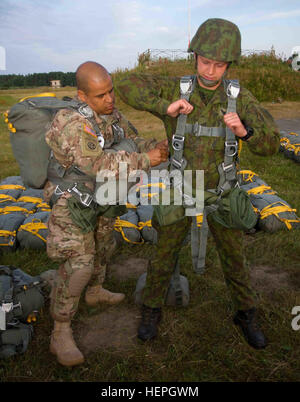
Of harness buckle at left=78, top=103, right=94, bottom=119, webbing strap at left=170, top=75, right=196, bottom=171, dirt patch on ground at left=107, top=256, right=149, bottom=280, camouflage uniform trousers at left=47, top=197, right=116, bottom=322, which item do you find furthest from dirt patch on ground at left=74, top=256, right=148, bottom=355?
harness buckle at left=78, top=103, right=94, bottom=119

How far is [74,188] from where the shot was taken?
3.02m

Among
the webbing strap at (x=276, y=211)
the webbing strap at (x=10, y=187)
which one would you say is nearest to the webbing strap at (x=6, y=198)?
the webbing strap at (x=10, y=187)

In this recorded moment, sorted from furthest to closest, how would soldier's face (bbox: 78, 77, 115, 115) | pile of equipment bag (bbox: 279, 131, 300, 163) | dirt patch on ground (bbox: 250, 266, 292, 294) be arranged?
pile of equipment bag (bbox: 279, 131, 300, 163) < dirt patch on ground (bbox: 250, 266, 292, 294) < soldier's face (bbox: 78, 77, 115, 115)

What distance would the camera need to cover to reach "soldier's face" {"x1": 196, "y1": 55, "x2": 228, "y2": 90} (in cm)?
302

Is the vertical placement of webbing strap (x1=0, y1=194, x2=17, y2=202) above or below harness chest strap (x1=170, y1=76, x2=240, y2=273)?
below

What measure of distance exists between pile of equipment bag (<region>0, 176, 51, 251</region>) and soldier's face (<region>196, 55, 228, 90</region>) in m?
3.33

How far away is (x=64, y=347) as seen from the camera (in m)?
3.23

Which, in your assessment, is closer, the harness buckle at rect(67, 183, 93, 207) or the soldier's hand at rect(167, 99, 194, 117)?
the soldier's hand at rect(167, 99, 194, 117)

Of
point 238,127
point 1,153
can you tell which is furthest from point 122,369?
point 1,153

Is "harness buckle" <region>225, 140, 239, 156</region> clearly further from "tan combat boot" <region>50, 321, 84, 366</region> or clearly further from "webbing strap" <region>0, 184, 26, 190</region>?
"webbing strap" <region>0, 184, 26, 190</region>

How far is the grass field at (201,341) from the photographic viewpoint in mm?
3107

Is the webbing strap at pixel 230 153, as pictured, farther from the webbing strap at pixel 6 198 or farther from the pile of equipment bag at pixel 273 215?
the webbing strap at pixel 6 198

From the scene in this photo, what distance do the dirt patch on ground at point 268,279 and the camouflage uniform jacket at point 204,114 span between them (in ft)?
5.89

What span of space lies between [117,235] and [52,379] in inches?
101
